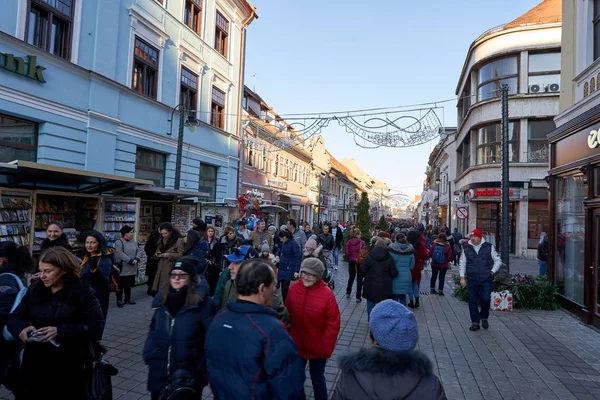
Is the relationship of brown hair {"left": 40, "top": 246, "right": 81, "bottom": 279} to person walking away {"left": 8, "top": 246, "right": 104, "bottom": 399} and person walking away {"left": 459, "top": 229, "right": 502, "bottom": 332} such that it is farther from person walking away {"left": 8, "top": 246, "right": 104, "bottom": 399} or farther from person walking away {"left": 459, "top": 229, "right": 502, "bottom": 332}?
person walking away {"left": 459, "top": 229, "right": 502, "bottom": 332}

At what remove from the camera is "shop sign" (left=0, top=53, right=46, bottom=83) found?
8.56 m

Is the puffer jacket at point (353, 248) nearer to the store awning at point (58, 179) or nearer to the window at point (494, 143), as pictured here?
the store awning at point (58, 179)

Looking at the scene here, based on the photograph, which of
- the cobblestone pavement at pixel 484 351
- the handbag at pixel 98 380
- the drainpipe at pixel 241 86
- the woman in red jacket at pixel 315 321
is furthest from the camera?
the drainpipe at pixel 241 86

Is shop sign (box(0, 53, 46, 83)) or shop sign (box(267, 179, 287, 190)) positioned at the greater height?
shop sign (box(0, 53, 46, 83))

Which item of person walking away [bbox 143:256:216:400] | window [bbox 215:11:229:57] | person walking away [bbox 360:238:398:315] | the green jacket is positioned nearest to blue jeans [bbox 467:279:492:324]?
person walking away [bbox 360:238:398:315]

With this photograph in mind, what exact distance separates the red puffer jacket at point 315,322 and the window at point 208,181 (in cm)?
1431

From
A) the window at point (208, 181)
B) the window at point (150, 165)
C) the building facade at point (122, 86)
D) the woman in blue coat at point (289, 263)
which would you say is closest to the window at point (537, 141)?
the building facade at point (122, 86)

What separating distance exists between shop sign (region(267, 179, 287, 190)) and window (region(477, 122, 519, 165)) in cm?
1383

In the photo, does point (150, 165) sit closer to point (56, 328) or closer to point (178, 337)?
point (56, 328)

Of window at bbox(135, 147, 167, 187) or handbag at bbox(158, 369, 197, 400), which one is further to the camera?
window at bbox(135, 147, 167, 187)

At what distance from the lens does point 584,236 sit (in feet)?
26.3

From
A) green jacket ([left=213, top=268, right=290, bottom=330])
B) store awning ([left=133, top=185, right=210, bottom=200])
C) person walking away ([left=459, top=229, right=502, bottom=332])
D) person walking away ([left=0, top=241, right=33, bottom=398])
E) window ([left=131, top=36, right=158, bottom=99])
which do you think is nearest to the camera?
person walking away ([left=0, top=241, right=33, bottom=398])

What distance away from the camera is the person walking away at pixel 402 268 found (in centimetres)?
700

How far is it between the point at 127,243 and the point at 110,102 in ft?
18.8
